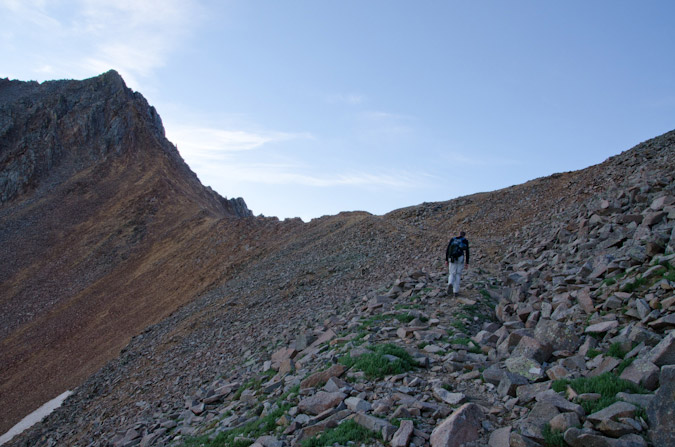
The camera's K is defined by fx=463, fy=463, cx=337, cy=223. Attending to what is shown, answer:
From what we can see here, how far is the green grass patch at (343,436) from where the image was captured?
575 centimetres

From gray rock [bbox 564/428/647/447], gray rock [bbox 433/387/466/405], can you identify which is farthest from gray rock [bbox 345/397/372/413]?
gray rock [bbox 564/428/647/447]

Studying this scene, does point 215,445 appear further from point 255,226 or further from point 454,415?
point 255,226

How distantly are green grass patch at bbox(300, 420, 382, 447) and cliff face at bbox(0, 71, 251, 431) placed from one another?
1694cm

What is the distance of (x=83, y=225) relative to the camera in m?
44.0

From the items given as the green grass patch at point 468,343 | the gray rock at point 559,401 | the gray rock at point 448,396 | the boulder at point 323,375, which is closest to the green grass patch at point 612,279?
the green grass patch at point 468,343

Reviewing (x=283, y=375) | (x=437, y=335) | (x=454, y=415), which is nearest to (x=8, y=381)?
(x=283, y=375)

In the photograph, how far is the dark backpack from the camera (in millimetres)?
12344

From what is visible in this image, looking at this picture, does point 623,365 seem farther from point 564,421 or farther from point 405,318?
point 405,318

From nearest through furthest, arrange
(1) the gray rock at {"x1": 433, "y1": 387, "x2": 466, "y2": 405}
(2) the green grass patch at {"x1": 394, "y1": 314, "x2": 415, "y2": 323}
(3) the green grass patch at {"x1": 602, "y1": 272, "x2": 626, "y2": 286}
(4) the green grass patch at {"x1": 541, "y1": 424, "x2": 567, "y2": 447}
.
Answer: (4) the green grass patch at {"x1": 541, "y1": 424, "x2": 567, "y2": 447} < (1) the gray rock at {"x1": 433, "y1": 387, "x2": 466, "y2": 405} < (3) the green grass patch at {"x1": 602, "y1": 272, "x2": 626, "y2": 286} < (2) the green grass patch at {"x1": 394, "y1": 314, "x2": 415, "y2": 323}

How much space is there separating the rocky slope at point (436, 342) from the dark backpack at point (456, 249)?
3.40 ft

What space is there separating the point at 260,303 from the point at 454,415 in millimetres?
13700

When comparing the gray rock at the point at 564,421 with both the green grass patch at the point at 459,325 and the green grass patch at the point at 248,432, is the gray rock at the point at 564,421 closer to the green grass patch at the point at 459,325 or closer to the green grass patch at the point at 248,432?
the green grass patch at the point at 248,432

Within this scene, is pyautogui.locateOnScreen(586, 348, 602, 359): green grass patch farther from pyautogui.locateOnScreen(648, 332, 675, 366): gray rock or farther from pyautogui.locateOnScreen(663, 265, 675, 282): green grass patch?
pyautogui.locateOnScreen(663, 265, 675, 282): green grass patch

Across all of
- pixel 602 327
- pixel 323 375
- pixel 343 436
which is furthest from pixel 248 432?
pixel 602 327
